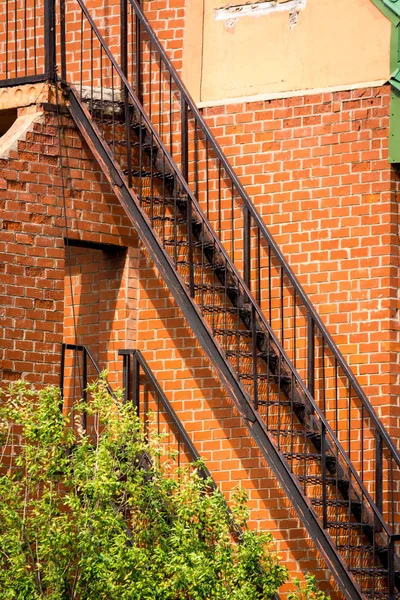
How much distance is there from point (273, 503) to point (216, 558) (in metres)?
2.64

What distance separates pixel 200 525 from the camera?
381 inches

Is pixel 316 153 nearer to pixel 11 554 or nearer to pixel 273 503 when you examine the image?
pixel 273 503

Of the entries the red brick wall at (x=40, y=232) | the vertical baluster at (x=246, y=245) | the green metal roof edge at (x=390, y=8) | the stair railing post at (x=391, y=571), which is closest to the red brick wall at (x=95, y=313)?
the red brick wall at (x=40, y=232)

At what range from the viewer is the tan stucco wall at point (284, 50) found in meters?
12.0

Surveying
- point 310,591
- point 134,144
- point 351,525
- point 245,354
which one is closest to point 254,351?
point 245,354

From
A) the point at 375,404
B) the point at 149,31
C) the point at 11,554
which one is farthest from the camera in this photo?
the point at 149,31

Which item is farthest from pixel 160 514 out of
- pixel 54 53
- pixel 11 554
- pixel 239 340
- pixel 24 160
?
pixel 54 53

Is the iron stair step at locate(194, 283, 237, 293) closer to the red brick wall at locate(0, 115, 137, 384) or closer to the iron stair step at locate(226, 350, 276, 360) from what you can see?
the iron stair step at locate(226, 350, 276, 360)

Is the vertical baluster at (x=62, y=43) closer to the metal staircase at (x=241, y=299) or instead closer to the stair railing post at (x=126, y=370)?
the metal staircase at (x=241, y=299)

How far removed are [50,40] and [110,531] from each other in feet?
15.0

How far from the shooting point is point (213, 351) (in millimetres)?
11398

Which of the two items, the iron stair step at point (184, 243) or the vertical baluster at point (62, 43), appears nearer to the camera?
the iron stair step at point (184, 243)

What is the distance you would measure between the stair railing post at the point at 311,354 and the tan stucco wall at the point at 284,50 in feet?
6.90

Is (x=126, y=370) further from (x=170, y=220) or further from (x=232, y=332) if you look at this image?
(x=170, y=220)
